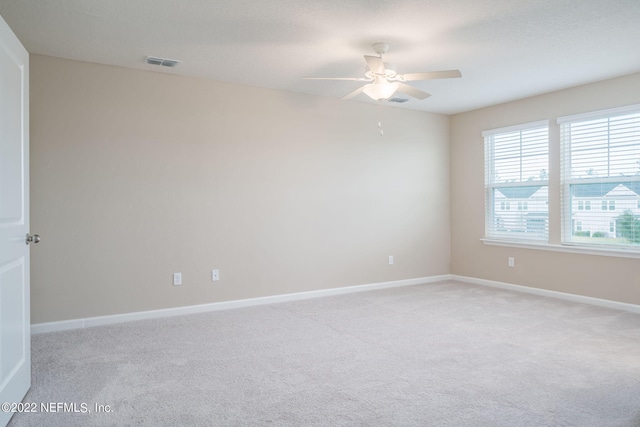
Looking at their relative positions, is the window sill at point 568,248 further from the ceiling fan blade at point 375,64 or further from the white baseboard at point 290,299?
the ceiling fan blade at point 375,64

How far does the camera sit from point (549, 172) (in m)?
5.03

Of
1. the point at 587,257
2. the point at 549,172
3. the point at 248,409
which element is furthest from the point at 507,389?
the point at 549,172

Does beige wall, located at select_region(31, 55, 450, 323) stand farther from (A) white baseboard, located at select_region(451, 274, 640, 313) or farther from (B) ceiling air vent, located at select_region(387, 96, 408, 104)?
(A) white baseboard, located at select_region(451, 274, 640, 313)

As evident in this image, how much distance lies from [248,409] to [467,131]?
16.5 feet

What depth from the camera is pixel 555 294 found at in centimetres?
496

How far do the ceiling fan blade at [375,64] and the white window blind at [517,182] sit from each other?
9.24 ft

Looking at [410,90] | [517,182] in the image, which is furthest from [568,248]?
[410,90]

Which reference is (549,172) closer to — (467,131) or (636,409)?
(467,131)

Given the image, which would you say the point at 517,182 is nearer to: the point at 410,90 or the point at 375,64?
the point at 410,90

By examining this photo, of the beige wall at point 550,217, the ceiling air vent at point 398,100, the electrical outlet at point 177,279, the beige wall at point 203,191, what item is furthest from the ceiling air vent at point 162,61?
the beige wall at point 550,217

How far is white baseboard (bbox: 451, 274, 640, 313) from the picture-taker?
14.3 ft

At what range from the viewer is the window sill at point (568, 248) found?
434 centimetres

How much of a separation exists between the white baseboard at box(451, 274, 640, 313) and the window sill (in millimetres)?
499

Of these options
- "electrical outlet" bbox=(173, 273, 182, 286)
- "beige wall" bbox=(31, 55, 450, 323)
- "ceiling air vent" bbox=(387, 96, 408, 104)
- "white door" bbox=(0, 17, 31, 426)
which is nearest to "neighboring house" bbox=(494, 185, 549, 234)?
"beige wall" bbox=(31, 55, 450, 323)
